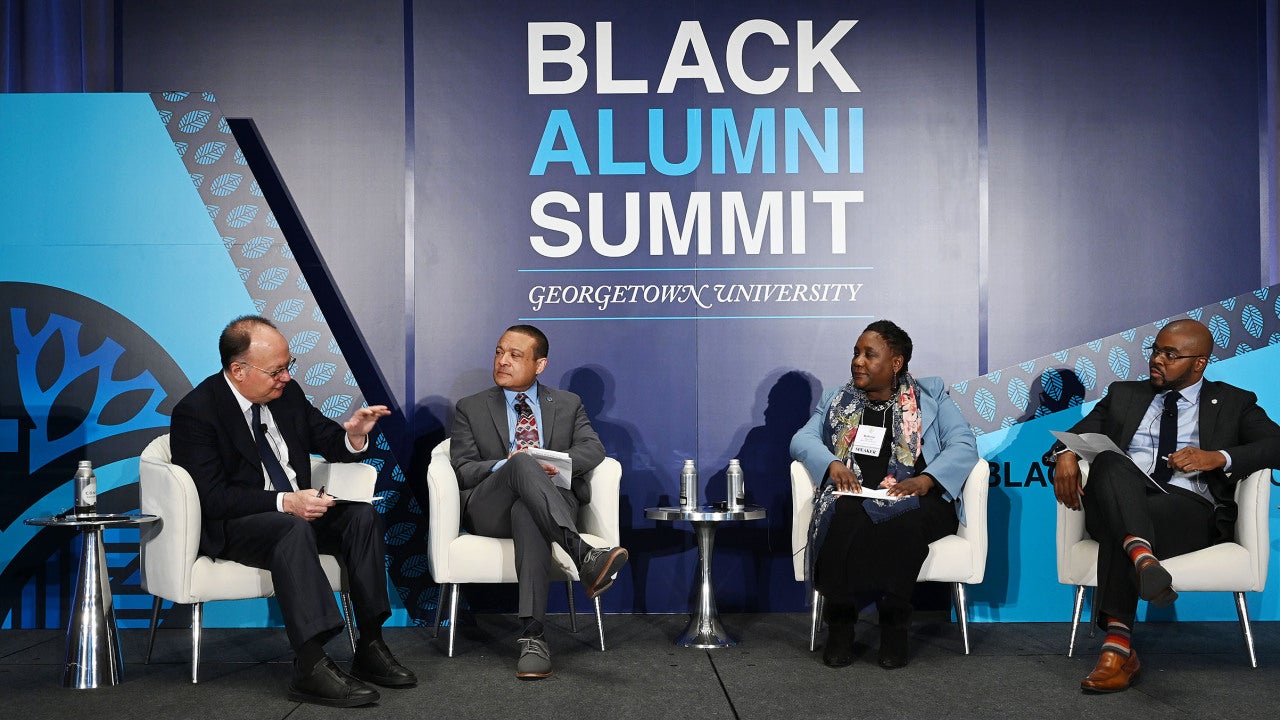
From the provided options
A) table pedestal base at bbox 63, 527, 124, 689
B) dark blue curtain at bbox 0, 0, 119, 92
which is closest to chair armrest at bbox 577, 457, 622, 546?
table pedestal base at bbox 63, 527, 124, 689

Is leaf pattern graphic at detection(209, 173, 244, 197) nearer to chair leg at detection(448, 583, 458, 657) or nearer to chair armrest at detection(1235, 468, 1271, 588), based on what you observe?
chair leg at detection(448, 583, 458, 657)

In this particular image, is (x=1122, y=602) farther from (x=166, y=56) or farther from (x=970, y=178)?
(x=166, y=56)

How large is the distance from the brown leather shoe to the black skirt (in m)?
0.66

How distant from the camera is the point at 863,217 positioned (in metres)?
4.93

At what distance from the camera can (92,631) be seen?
3.54 metres

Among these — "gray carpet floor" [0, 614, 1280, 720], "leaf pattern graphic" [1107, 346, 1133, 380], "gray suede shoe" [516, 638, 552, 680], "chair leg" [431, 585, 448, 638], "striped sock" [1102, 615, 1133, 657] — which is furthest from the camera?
"leaf pattern graphic" [1107, 346, 1133, 380]

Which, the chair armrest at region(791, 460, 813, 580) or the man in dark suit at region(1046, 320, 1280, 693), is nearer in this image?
the man in dark suit at region(1046, 320, 1280, 693)

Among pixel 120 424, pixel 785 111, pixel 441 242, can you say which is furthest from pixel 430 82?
pixel 120 424

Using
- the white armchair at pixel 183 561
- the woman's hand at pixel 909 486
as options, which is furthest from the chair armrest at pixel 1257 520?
the white armchair at pixel 183 561

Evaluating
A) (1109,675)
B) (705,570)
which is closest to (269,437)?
(705,570)

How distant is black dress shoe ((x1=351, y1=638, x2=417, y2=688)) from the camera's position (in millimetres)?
3518

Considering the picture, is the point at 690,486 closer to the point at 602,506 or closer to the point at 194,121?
the point at 602,506

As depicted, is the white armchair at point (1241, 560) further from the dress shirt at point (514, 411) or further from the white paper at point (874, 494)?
the dress shirt at point (514, 411)

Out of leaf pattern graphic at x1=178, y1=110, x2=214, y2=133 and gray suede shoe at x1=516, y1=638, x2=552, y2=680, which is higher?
leaf pattern graphic at x1=178, y1=110, x2=214, y2=133
